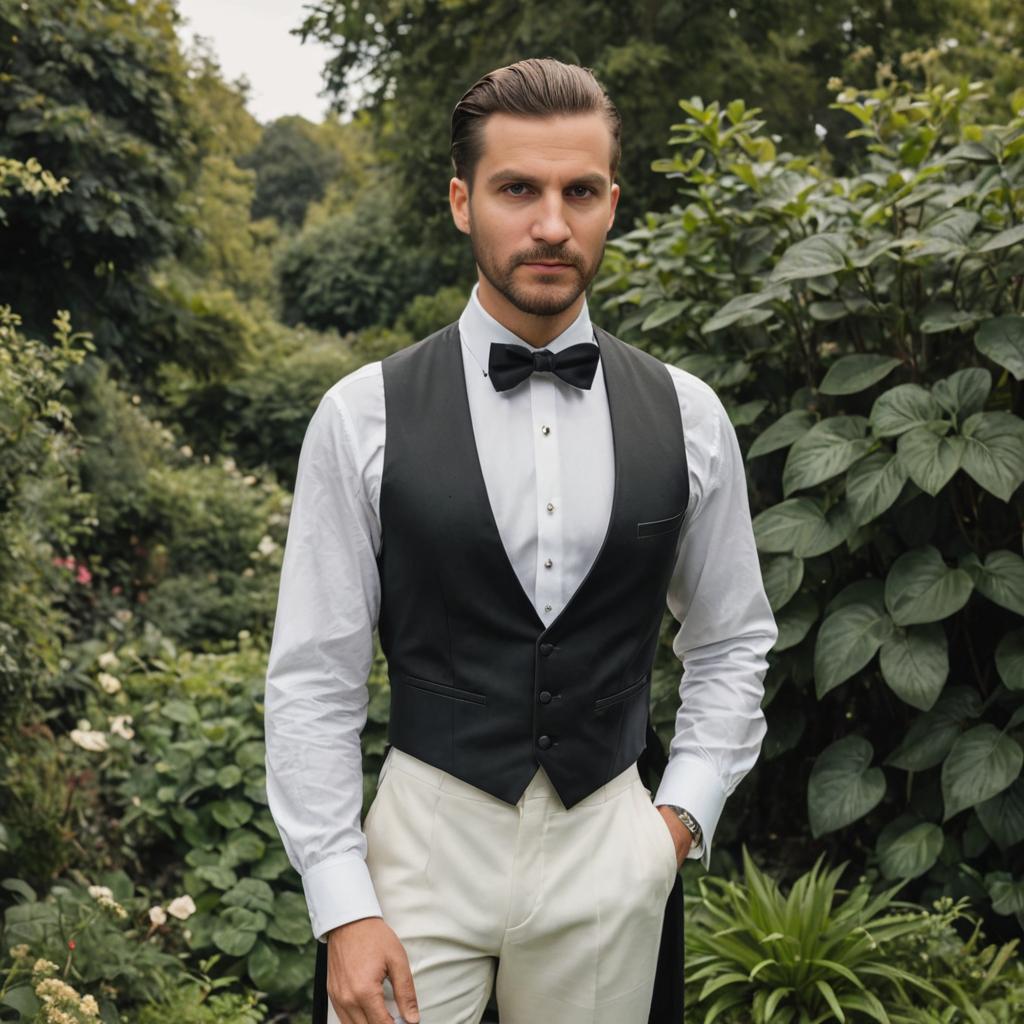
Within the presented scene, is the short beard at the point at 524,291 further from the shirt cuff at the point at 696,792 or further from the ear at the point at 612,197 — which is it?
the shirt cuff at the point at 696,792

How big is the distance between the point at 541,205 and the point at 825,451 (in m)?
1.52

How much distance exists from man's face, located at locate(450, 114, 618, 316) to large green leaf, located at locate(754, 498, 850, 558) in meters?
1.44

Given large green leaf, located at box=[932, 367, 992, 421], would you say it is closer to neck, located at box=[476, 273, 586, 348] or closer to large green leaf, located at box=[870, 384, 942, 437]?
large green leaf, located at box=[870, 384, 942, 437]

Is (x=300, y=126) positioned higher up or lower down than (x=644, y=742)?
higher up

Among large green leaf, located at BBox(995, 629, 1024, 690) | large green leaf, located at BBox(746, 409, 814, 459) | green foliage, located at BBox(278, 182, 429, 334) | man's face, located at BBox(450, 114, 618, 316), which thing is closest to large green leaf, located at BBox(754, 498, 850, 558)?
large green leaf, located at BBox(746, 409, 814, 459)

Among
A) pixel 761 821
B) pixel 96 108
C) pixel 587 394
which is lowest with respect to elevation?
pixel 761 821

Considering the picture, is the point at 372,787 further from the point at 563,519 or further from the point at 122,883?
the point at 563,519

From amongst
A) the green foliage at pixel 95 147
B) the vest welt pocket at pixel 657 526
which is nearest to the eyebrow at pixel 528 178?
the vest welt pocket at pixel 657 526

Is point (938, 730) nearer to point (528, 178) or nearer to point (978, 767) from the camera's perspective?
point (978, 767)

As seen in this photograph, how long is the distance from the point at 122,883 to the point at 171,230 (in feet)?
12.0

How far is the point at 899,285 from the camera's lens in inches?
116

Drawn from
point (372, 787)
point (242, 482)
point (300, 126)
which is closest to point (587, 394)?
point (372, 787)

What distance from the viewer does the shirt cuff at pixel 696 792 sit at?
5.86ft

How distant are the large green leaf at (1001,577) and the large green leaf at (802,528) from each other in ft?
1.01
